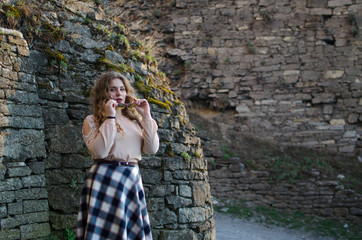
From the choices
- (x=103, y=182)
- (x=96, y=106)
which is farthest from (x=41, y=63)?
(x=103, y=182)

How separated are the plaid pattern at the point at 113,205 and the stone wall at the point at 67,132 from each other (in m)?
0.99

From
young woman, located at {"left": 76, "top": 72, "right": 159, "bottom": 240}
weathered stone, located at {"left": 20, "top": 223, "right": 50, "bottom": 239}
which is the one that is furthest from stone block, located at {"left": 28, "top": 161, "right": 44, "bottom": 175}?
young woman, located at {"left": 76, "top": 72, "right": 159, "bottom": 240}

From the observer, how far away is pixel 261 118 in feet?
31.8

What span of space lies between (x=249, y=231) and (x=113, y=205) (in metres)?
4.79

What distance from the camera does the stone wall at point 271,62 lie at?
31.4ft

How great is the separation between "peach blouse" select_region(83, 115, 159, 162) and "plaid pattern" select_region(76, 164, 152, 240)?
103mm

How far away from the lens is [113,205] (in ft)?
8.75

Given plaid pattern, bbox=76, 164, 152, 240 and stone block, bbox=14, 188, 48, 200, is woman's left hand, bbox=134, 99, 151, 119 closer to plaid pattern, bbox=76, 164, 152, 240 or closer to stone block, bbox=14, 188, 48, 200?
plaid pattern, bbox=76, 164, 152, 240

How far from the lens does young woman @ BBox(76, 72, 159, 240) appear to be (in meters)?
2.66

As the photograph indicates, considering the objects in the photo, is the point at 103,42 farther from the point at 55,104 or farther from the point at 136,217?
the point at 136,217

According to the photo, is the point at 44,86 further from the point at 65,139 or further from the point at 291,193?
the point at 291,193

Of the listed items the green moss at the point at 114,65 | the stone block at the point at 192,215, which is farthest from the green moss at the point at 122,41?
the stone block at the point at 192,215

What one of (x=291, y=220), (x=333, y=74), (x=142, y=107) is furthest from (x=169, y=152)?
(x=333, y=74)

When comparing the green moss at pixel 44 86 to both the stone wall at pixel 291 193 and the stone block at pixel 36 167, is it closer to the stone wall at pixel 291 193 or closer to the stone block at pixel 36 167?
the stone block at pixel 36 167
